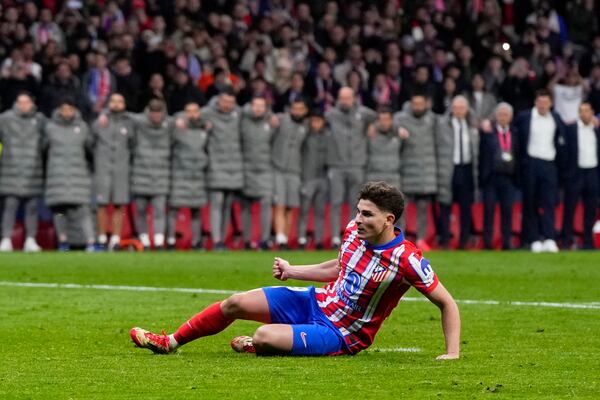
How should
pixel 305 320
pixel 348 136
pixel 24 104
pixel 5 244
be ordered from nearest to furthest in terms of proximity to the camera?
1. pixel 305 320
2. pixel 24 104
3. pixel 5 244
4. pixel 348 136

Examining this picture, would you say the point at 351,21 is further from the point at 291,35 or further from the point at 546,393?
the point at 546,393

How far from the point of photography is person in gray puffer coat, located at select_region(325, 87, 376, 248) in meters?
24.5

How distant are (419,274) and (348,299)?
1.81 feet

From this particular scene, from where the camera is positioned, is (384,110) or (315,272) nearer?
(315,272)

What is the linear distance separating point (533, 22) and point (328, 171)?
938 cm

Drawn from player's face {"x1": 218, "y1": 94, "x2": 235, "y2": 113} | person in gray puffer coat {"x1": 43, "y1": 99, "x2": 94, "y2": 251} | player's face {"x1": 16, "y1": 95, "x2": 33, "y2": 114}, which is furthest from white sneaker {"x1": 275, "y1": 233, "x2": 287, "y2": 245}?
player's face {"x1": 16, "y1": 95, "x2": 33, "y2": 114}

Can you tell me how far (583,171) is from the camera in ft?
82.4

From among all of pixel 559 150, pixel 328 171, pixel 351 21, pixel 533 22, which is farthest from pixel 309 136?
pixel 533 22

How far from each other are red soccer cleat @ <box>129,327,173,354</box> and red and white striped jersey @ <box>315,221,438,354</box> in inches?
42.6

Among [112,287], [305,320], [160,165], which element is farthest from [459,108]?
[305,320]

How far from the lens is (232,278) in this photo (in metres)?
17.4

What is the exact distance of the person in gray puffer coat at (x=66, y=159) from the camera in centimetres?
2292

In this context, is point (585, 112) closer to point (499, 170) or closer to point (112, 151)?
point (499, 170)

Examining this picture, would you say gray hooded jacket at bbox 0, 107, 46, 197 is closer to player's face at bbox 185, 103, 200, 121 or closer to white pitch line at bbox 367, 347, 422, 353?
player's face at bbox 185, 103, 200, 121
